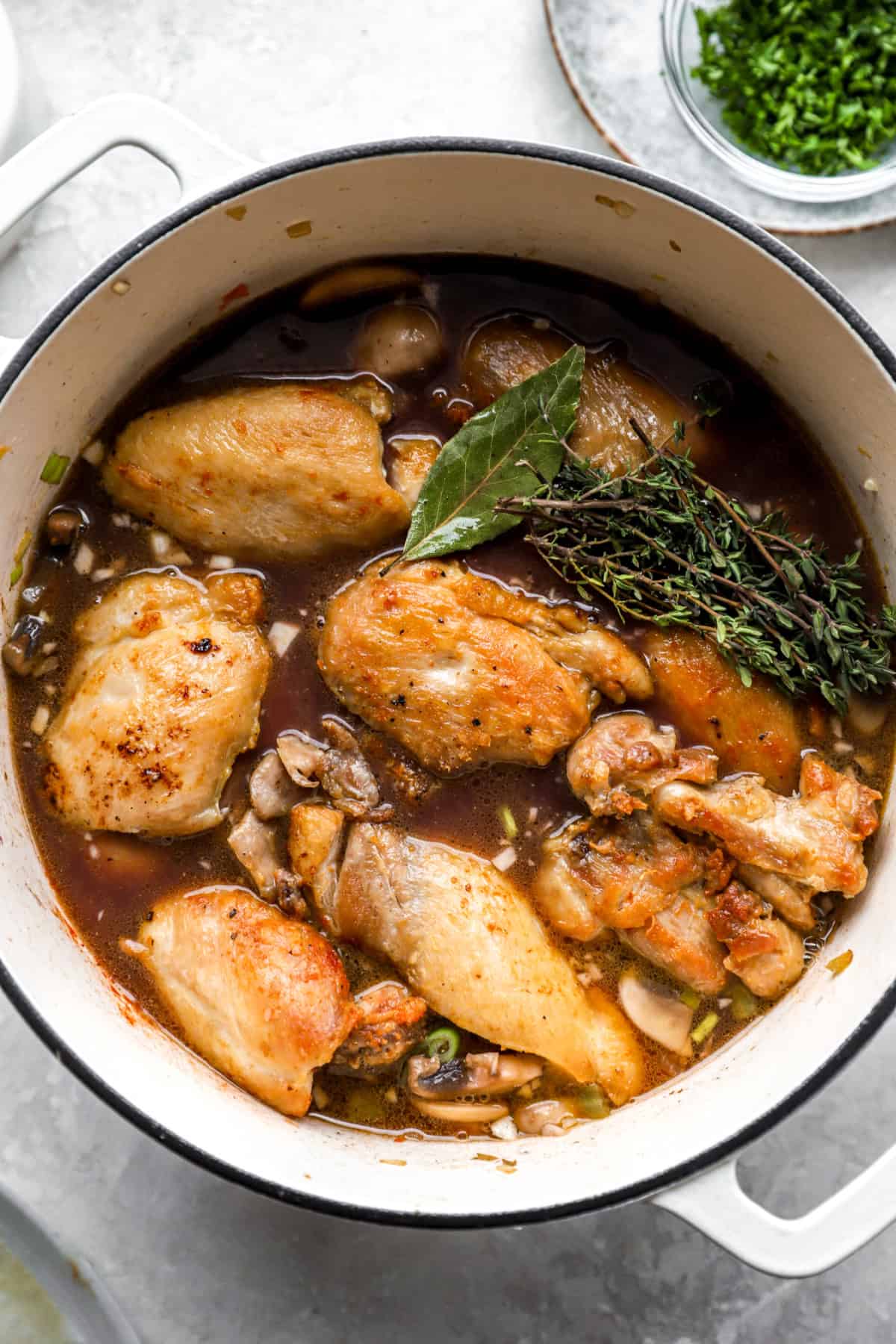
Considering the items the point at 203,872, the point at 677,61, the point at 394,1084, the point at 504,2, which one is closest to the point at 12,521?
the point at 203,872

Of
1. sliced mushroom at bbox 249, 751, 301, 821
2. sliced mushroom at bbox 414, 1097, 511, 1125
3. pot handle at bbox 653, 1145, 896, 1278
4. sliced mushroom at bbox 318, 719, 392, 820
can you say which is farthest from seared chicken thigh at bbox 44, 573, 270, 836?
pot handle at bbox 653, 1145, 896, 1278

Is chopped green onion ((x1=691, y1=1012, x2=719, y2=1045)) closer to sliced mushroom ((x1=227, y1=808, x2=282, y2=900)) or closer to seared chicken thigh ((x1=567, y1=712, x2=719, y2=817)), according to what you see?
seared chicken thigh ((x1=567, y1=712, x2=719, y2=817))

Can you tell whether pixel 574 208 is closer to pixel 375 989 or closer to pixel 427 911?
pixel 427 911

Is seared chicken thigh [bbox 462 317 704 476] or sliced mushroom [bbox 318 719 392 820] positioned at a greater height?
seared chicken thigh [bbox 462 317 704 476]

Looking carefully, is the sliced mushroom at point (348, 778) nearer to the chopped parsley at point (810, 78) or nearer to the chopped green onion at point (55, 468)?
the chopped green onion at point (55, 468)

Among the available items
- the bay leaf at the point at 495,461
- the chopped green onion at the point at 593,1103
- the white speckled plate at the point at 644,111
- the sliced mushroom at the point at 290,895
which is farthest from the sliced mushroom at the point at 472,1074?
the white speckled plate at the point at 644,111
